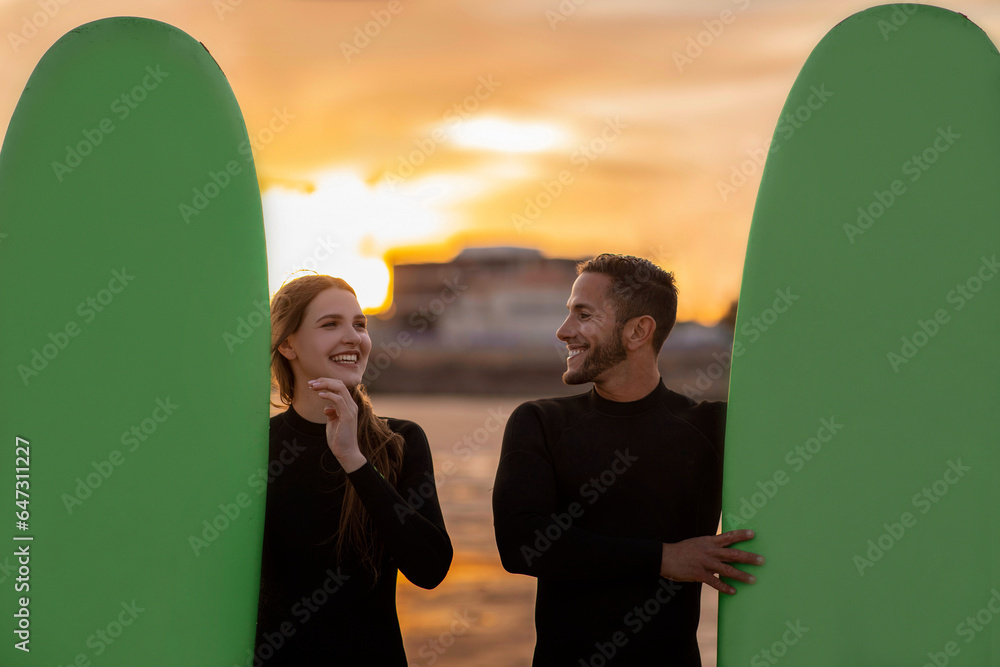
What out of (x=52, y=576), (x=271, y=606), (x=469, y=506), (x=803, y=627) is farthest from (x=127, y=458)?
(x=469, y=506)

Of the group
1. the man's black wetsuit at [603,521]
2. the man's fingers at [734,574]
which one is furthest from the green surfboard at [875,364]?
the man's black wetsuit at [603,521]

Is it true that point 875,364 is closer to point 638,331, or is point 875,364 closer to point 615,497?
point 638,331

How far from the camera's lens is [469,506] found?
8211 mm

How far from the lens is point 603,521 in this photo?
1.80 metres

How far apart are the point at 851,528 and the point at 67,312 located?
179cm

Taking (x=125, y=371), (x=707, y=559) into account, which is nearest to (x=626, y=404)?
(x=707, y=559)

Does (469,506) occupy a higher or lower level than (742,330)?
lower

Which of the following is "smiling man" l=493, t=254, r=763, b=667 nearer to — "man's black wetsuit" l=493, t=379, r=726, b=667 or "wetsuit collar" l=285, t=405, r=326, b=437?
"man's black wetsuit" l=493, t=379, r=726, b=667

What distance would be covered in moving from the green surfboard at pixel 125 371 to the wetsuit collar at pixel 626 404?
0.75 metres

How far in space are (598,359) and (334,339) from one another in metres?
0.57

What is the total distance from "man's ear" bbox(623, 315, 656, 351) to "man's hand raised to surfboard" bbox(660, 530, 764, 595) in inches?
17.2

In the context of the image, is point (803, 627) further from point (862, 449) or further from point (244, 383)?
point (244, 383)

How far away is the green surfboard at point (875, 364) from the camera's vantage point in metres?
1.87

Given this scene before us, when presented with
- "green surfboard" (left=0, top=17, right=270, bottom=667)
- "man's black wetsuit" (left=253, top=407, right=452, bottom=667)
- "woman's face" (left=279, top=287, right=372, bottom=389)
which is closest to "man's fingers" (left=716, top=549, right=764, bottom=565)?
"man's black wetsuit" (left=253, top=407, right=452, bottom=667)
